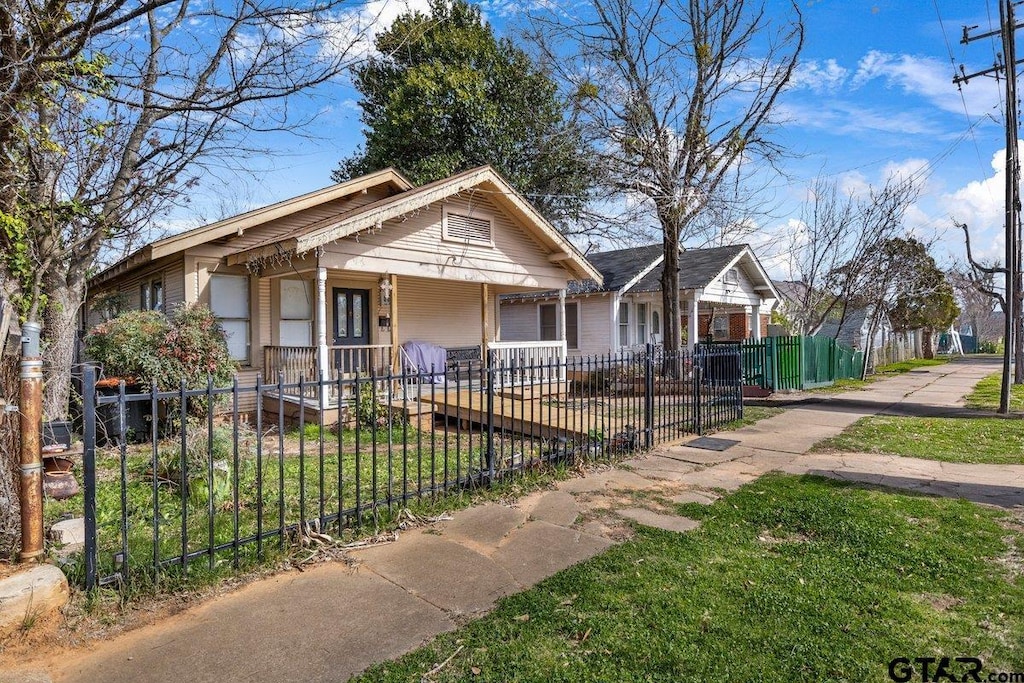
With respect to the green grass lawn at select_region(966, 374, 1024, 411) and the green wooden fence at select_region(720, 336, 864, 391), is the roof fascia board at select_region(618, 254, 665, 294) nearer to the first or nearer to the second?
the green wooden fence at select_region(720, 336, 864, 391)

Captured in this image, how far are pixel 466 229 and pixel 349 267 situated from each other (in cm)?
333

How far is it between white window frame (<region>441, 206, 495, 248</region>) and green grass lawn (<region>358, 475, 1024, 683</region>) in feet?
30.8

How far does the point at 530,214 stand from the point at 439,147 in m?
9.41

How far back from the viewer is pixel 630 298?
23.0m

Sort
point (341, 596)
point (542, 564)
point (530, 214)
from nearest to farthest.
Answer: point (341, 596) → point (542, 564) → point (530, 214)

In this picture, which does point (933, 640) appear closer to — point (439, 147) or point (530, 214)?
point (530, 214)

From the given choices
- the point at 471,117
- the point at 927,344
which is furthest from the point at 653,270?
the point at 927,344

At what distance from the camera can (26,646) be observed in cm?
300

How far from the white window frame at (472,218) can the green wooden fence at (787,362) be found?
23.5 feet

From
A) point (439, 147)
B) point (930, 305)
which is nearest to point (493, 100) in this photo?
point (439, 147)

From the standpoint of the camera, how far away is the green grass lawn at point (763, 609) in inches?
115

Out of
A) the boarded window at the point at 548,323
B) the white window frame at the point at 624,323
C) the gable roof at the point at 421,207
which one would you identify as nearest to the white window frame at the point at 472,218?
the gable roof at the point at 421,207

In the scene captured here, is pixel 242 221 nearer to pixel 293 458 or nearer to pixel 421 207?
pixel 421 207

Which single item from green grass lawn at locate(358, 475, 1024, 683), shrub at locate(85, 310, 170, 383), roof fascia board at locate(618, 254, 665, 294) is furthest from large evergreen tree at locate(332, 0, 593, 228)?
green grass lawn at locate(358, 475, 1024, 683)
